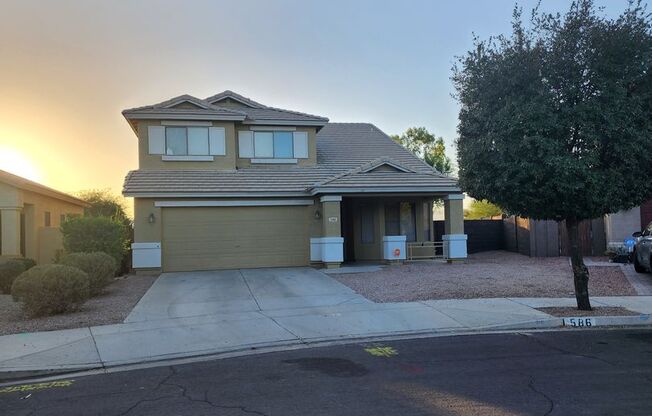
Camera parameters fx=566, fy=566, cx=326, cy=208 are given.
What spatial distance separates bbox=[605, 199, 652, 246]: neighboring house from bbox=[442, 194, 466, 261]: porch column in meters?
6.17

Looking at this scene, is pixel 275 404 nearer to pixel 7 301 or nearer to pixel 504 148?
pixel 504 148

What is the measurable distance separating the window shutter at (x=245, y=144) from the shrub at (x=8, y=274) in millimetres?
9094

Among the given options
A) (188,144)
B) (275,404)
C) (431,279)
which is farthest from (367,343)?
(188,144)

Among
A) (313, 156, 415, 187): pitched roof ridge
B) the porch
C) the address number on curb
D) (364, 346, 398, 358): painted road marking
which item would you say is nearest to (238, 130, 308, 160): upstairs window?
(313, 156, 415, 187): pitched roof ridge

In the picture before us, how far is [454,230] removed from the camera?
21578 millimetres

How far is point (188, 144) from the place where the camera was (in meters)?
21.7

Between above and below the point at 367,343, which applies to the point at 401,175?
above

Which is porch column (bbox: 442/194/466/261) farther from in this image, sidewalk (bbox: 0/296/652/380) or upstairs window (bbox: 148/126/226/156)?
upstairs window (bbox: 148/126/226/156)

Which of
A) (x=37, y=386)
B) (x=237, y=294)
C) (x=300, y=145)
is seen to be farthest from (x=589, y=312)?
(x=300, y=145)

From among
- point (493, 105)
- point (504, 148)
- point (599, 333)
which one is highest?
point (493, 105)

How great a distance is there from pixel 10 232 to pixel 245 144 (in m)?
8.88

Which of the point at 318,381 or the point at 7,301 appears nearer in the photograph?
the point at 318,381

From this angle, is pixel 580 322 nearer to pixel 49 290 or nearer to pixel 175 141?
pixel 49 290

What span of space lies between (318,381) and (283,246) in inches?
566
